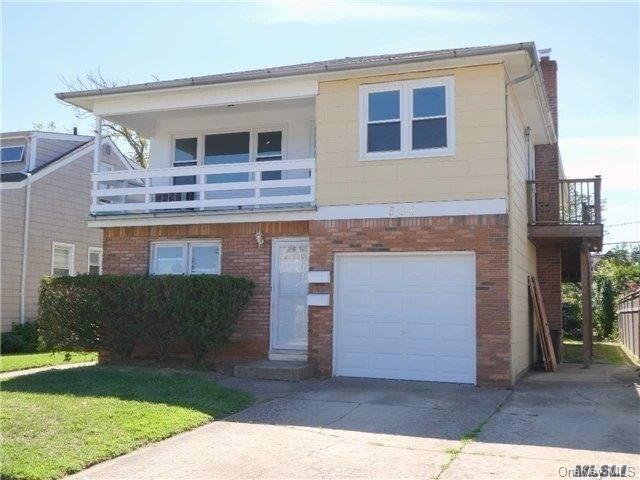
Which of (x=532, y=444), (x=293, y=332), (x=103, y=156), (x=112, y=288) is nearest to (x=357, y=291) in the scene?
(x=293, y=332)

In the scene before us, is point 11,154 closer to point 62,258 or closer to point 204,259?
point 62,258

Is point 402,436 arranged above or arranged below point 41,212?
below

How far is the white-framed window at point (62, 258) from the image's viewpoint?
20578 mm

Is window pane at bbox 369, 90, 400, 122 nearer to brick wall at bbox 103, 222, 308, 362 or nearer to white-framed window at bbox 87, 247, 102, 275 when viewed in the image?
brick wall at bbox 103, 222, 308, 362

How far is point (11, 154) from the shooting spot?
2120 cm

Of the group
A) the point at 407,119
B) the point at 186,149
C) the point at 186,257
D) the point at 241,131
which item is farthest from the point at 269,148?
the point at 407,119

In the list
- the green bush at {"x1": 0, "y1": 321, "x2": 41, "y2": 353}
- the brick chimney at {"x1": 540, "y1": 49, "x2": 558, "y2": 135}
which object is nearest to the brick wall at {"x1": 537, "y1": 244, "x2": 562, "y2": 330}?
the brick chimney at {"x1": 540, "y1": 49, "x2": 558, "y2": 135}

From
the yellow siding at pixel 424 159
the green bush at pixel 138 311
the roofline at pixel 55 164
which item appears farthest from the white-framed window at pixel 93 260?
the yellow siding at pixel 424 159

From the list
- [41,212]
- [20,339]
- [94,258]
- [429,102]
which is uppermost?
[429,102]

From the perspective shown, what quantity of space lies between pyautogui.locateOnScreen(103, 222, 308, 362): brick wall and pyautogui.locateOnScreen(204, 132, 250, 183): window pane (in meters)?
1.63

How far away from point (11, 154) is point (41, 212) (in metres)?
2.60

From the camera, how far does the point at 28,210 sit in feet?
64.4

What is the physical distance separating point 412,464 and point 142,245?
945 cm

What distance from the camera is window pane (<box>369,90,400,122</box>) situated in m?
12.2
